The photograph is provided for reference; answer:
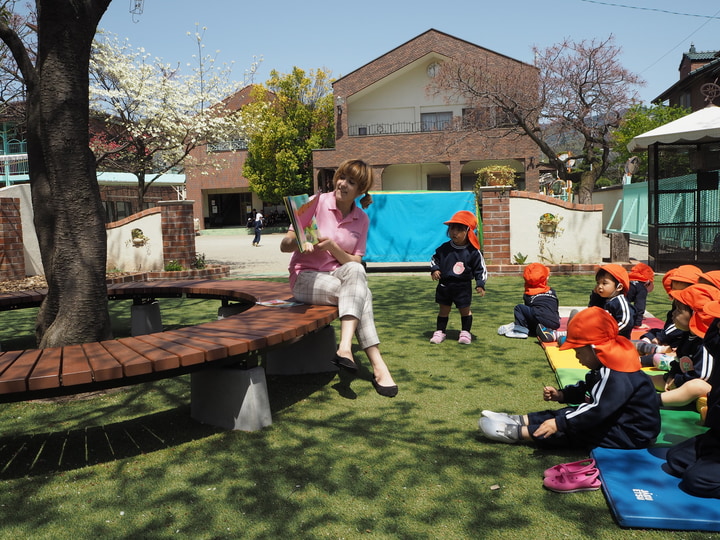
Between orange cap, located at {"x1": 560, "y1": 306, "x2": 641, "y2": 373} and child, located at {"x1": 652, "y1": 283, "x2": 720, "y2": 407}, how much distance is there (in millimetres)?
642

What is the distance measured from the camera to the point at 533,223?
40.1ft

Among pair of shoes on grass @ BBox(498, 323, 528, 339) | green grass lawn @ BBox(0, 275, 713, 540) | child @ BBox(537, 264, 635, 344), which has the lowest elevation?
green grass lawn @ BBox(0, 275, 713, 540)

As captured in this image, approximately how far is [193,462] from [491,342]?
11.7 ft

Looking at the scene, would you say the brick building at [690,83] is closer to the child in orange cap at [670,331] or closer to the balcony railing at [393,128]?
the balcony railing at [393,128]

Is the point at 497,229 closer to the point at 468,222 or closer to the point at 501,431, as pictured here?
the point at 468,222

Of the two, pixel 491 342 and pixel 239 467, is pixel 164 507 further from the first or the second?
pixel 491 342

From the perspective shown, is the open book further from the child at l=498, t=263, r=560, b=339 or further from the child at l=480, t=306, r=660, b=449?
the child at l=498, t=263, r=560, b=339

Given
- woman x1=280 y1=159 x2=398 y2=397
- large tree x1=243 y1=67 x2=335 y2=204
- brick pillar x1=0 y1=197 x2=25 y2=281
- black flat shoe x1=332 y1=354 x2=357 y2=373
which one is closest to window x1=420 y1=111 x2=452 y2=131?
large tree x1=243 y1=67 x2=335 y2=204

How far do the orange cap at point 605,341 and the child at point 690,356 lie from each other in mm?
642

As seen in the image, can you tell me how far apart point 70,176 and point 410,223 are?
928cm

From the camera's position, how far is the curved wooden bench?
3.06m

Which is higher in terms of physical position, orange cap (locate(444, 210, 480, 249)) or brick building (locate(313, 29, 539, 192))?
brick building (locate(313, 29, 539, 192))

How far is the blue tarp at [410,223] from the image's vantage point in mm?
13453

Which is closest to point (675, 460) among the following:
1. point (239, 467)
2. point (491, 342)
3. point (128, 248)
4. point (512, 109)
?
point (239, 467)
